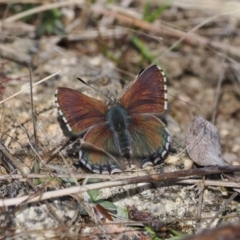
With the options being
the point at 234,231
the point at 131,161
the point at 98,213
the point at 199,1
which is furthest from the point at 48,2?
the point at 234,231

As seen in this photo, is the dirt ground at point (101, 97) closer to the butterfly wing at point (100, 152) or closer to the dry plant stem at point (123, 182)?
the dry plant stem at point (123, 182)

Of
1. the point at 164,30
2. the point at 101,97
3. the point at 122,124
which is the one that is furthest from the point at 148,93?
the point at 164,30

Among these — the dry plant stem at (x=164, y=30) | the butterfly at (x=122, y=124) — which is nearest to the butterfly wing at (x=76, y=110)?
the butterfly at (x=122, y=124)

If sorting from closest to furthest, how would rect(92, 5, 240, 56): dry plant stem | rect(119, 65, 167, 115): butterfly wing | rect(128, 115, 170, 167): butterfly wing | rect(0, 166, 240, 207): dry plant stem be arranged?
rect(0, 166, 240, 207): dry plant stem < rect(128, 115, 170, 167): butterfly wing < rect(119, 65, 167, 115): butterfly wing < rect(92, 5, 240, 56): dry plant stem

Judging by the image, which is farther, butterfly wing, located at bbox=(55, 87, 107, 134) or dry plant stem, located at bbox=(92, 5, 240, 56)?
dry plant stem, located at bbox=(92, 5, 240, 56)

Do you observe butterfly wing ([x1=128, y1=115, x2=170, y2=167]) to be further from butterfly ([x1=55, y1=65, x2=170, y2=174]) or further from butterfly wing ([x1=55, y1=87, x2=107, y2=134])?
butterfly wing ([x1=55, y1=87, x2=107, y2=134])

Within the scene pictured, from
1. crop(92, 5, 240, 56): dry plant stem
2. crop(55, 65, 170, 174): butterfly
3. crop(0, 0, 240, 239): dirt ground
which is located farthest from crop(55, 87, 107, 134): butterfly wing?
crop(92, 5, 240, 56): dry plant stem
